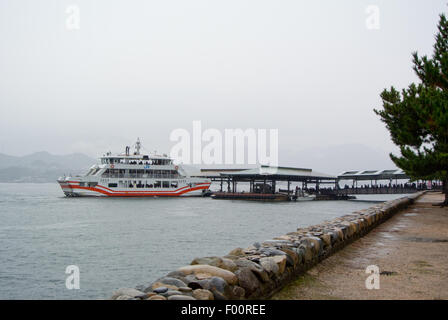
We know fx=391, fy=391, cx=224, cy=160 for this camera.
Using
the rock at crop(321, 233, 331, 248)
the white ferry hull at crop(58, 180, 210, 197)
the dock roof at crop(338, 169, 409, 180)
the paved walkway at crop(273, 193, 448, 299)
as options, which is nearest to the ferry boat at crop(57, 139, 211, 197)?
the white ferry hull at crop(58, 180, 210, 197)

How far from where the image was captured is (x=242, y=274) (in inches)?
209

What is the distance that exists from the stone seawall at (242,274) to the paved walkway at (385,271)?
228mm

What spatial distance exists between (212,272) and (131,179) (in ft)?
238

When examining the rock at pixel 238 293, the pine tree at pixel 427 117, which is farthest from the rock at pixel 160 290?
the pine tree at pixel 427 117

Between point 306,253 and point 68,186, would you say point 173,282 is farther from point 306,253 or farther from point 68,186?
point 68,186

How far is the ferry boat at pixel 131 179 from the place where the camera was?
73188 mm

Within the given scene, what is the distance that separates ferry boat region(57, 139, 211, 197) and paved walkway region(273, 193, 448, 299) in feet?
220

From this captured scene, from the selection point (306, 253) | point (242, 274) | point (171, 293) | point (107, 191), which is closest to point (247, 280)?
point (242, 274)

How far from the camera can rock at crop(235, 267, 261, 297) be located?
5.18 metres

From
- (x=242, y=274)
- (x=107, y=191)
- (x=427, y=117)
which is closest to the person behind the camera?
(x=242, y=274)

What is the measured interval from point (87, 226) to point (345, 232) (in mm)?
25751

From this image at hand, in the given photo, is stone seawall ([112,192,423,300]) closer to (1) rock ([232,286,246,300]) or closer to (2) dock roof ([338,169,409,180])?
(1) rock ([232,286,246,300])

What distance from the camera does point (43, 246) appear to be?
22.2m
